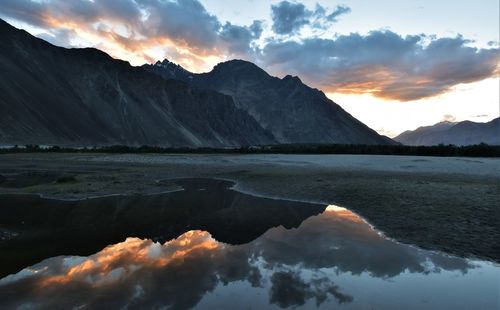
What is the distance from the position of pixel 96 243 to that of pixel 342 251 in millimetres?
8088

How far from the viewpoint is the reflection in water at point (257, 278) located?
28.0 feet

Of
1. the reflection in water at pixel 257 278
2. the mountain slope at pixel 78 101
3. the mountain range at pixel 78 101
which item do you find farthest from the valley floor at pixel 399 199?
the mountain slope at pixel 78 101

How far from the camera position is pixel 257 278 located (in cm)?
994

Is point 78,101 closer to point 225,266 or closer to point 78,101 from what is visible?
point 78,101

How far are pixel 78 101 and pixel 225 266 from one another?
5675 inches

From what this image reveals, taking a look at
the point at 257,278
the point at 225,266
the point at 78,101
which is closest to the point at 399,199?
the point at 225,266

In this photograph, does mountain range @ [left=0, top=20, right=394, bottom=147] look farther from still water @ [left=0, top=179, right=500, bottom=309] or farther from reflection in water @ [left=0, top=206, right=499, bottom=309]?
reflection in water @ [left=0, top=206, right=499, bottom=309]

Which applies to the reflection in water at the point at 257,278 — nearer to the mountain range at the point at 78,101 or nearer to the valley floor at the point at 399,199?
the valley floor at the point at 399,199

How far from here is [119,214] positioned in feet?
59.8

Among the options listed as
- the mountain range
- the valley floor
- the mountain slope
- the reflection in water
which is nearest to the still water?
the reflection in water

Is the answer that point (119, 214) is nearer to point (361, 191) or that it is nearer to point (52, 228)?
point (52, 228)

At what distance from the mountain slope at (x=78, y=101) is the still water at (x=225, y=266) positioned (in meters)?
100

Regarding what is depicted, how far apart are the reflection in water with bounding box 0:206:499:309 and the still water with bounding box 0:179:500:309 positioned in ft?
0.09

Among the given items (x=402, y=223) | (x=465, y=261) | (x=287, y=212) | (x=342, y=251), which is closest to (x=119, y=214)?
(x=287, y=212)
